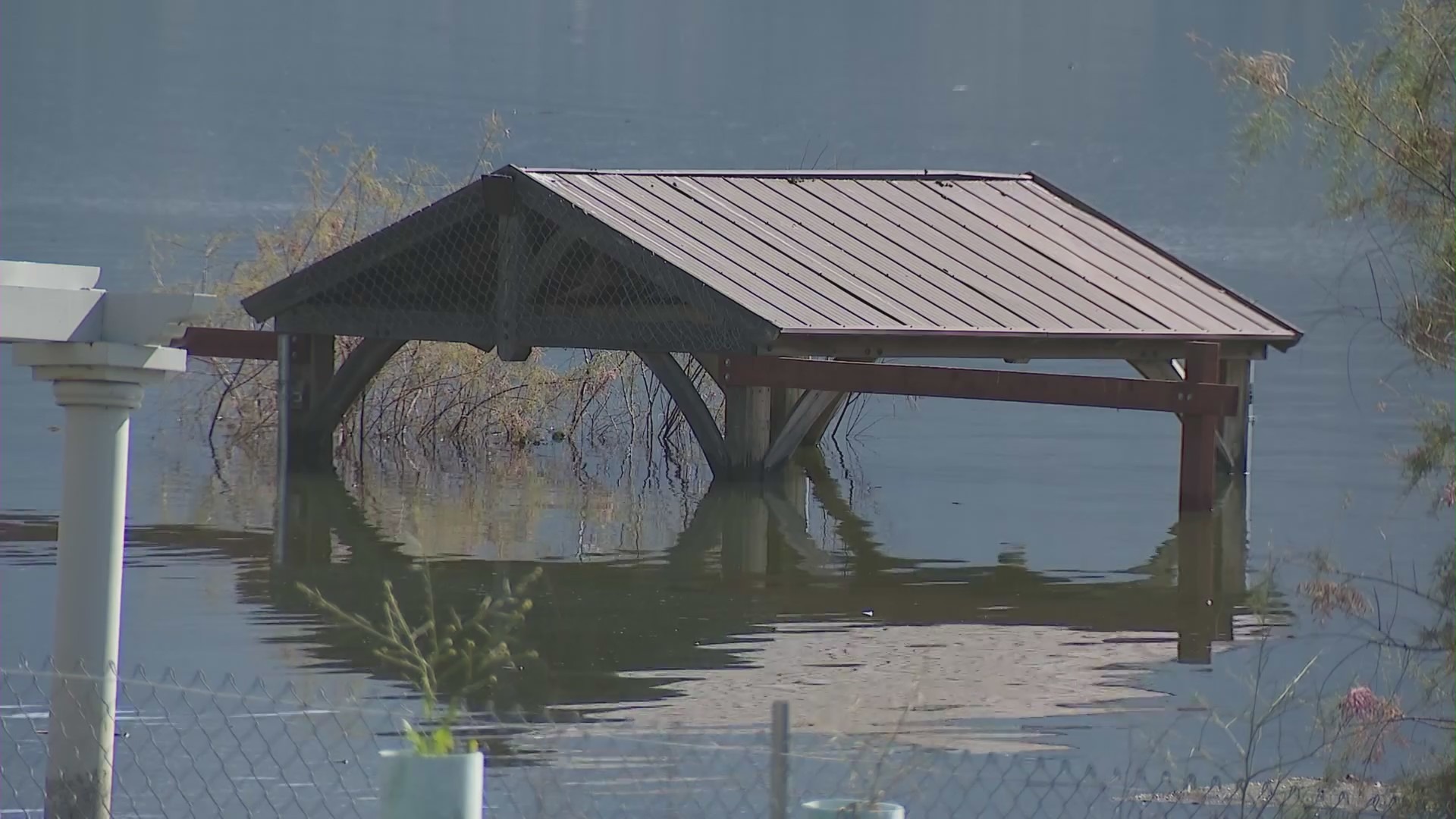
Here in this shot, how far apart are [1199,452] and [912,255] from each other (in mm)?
2647

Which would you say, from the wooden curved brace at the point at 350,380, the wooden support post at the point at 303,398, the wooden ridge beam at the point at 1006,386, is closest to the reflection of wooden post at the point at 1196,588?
the wooden ridge beam at the point at 1006,386

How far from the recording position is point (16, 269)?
712 cm

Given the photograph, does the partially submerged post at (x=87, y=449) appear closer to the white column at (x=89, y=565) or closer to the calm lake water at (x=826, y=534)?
the white column at (x=89, y=565)

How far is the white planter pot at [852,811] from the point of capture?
18.6 feet

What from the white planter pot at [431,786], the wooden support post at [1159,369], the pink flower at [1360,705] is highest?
the wooden support post at [1159,369]

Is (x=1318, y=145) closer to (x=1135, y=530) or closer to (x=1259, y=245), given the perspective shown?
(x=1135, y=530)

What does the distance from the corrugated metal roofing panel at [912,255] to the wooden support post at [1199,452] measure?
0.78 metres

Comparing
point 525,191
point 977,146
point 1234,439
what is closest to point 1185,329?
point 1234,439

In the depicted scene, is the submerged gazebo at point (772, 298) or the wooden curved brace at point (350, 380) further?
the wooden curved brace at point (350, 380)

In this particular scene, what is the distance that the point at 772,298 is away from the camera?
1565cm

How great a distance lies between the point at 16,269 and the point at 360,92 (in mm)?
83589

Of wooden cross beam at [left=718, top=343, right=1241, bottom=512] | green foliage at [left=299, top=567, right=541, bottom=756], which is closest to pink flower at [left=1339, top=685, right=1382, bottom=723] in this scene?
green foliage at [left=299, top=567, right=541, bottom=756]

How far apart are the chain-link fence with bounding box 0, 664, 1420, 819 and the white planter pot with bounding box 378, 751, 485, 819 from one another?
3.61 feet

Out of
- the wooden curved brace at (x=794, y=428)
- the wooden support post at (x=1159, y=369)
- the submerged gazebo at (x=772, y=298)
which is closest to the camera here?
the submerged gazebo at (x=772, y=298)
